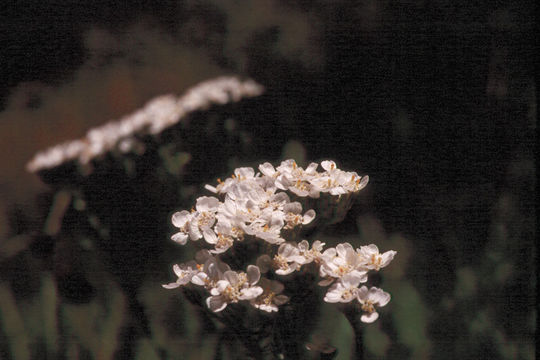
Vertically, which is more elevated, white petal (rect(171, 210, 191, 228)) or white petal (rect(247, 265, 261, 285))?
white petal (rect(171, 210, 191, 228))

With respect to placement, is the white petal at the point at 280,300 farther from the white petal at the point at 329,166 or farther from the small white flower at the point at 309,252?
the white petal at the point at 329,166

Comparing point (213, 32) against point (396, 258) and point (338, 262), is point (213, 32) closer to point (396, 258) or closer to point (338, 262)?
point (396, 258)


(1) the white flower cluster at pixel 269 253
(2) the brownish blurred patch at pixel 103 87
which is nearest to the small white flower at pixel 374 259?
(1) the white flower cluster at pixel 269 253

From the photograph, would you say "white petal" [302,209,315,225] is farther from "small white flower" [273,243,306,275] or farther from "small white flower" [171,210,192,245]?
"small white flower" [171,210,192,245]

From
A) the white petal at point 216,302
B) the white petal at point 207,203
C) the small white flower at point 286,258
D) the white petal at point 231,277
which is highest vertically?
the white petal at point 207,203

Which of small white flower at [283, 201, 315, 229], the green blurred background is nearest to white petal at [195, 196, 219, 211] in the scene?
small white flower at [283, 201, 315, 229]

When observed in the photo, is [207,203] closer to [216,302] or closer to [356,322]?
[216,302]
